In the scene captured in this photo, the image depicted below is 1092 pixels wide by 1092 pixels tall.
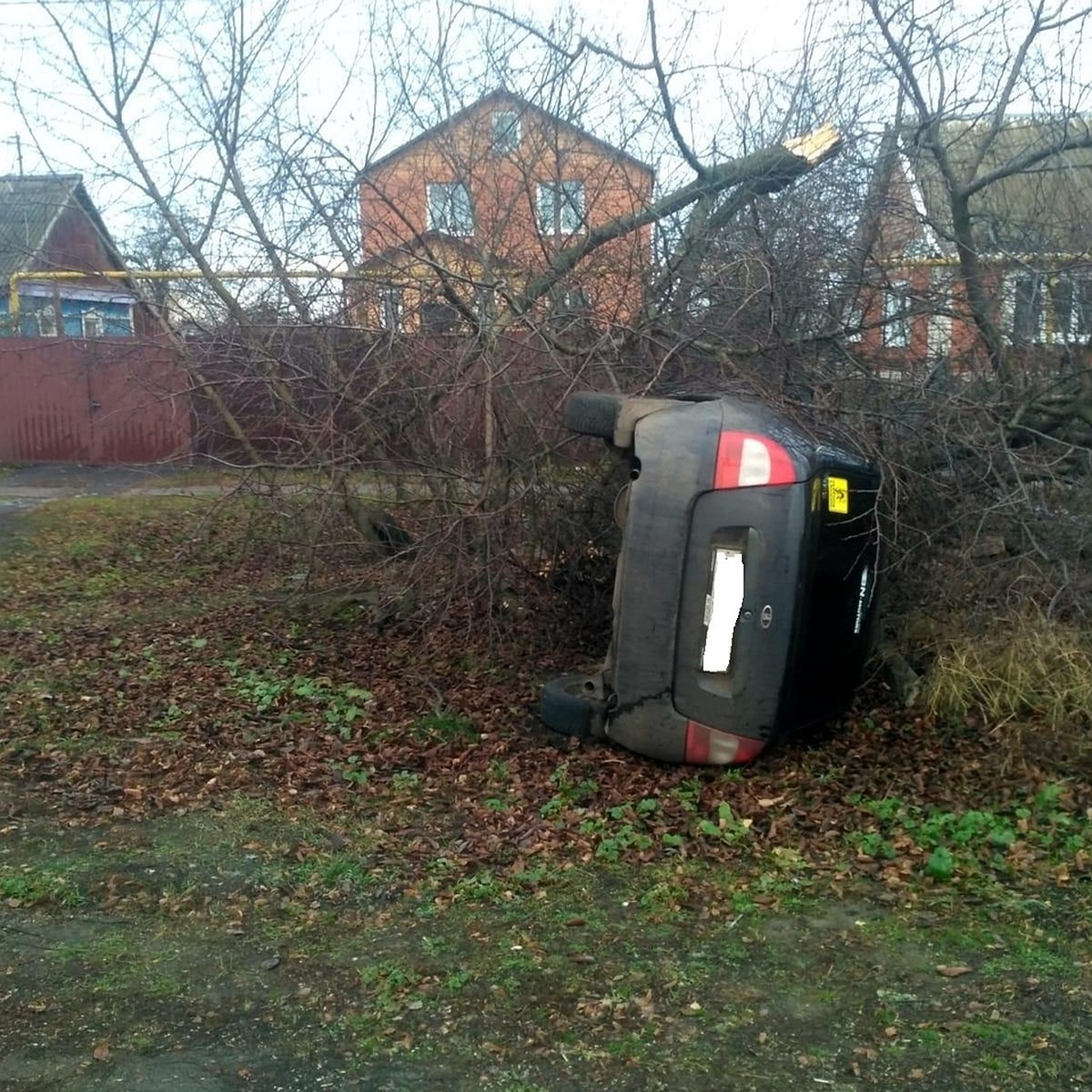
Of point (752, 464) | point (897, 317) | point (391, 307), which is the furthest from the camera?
point (391, 307)

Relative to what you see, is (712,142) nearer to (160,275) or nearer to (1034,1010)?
(160,275)

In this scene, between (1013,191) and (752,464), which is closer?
(752,464)

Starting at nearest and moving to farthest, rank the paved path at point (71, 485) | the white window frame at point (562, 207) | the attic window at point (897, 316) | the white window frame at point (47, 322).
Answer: the attic window at point (897, 316), the white window frame at point (562, 207), the paved path at point (71, 485), the white window frame at point (47, 322)

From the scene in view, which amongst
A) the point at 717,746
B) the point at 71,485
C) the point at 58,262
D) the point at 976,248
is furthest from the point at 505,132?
the point at 71,485

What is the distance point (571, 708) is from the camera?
534 cm

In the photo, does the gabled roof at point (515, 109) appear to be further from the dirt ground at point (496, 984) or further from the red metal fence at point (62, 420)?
the red metal fence at point (62, 420)

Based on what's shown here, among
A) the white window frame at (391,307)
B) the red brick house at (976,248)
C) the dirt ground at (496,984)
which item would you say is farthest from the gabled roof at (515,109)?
the dirt ground at (496,984)

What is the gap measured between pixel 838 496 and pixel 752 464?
0.50m

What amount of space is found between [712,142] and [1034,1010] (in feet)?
21.9

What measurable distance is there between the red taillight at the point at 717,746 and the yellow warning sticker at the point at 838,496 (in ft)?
3.33

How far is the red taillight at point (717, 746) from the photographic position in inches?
194

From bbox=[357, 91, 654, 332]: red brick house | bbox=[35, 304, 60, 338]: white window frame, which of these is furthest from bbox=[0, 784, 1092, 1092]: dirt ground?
bbox=[35, 304, 60, 338]: white window frame

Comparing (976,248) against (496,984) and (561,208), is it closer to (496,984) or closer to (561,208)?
(561,208)

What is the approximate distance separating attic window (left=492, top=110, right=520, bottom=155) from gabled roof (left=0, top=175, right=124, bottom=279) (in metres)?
3.78
